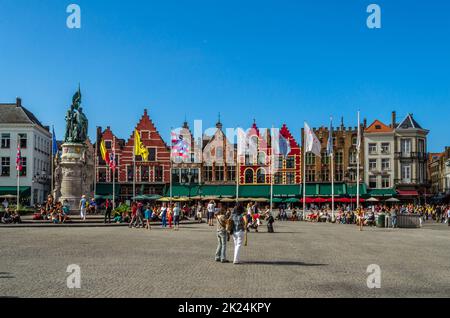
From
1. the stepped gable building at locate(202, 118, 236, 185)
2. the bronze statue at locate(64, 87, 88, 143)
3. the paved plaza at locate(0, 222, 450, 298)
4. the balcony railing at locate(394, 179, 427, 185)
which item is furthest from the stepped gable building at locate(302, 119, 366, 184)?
the paved plaza at locate(0, 222, 450, 298)

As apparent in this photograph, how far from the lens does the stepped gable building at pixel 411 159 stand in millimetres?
77875

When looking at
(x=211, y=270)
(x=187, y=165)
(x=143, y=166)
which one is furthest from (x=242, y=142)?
(x=211, y=270)

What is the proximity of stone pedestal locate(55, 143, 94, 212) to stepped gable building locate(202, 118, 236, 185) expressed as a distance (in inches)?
1489

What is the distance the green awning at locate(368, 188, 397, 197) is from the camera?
76.6m

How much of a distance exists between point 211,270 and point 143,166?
219 ft

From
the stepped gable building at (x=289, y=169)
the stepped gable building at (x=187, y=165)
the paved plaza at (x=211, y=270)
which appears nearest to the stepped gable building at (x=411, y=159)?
→ the stepped gable building at (x=289, y=169)

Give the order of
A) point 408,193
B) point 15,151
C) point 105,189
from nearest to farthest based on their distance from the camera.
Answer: point 15,151 < point 408,193 < point 105,189

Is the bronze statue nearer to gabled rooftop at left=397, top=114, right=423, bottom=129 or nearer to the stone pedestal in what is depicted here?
the stone pedestal

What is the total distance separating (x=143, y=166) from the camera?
80.8 metres

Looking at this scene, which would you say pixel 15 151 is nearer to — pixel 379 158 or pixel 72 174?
pixel 72 174

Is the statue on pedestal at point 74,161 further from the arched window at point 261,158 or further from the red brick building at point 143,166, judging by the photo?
the arched window at point 261,158
